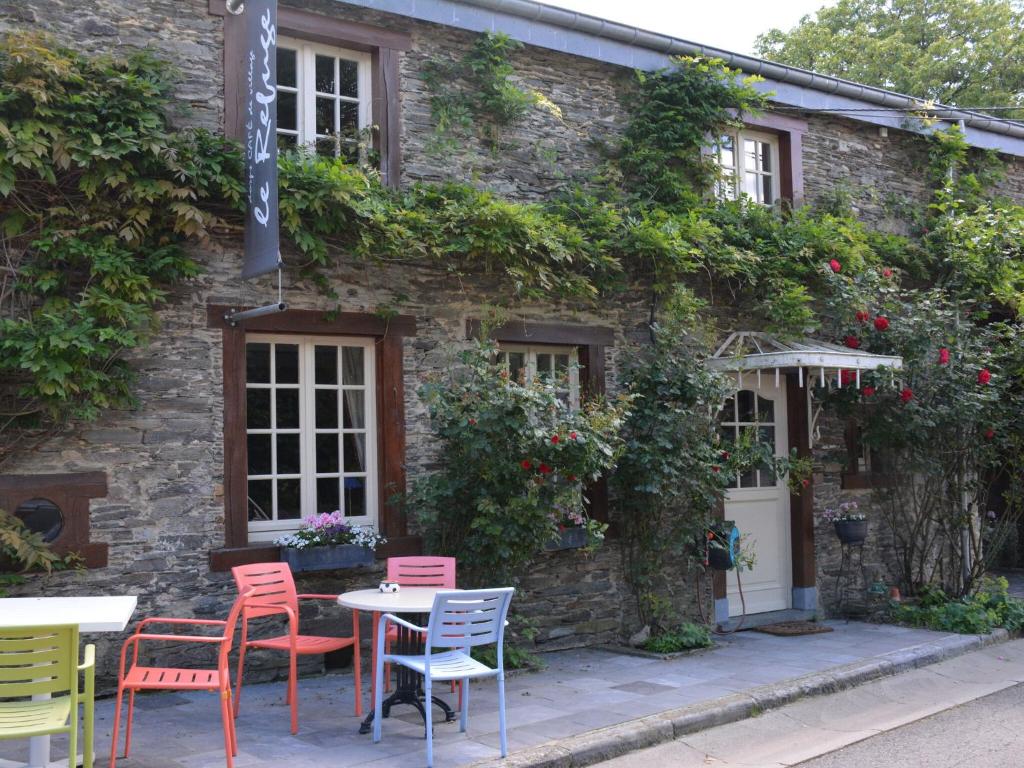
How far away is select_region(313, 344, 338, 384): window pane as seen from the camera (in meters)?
8.16

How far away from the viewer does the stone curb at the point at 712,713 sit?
19.0 feet

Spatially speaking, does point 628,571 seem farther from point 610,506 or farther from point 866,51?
point 866,51

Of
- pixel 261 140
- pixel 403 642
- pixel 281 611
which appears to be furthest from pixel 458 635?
pixel 261 140

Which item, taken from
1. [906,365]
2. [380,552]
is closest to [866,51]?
[906,365]

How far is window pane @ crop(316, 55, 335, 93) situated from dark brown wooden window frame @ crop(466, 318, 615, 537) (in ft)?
8.12

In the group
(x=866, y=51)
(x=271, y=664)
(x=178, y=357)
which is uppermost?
(x=866, y=51)

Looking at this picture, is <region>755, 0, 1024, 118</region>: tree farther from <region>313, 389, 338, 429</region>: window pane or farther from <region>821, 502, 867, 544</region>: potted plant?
<region>313, 389, 338, 429</region>: window pane

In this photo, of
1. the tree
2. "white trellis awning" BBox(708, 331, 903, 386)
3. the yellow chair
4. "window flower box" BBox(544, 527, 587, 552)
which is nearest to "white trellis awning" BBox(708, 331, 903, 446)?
"white trellis awning" BBox(708, 331, 903, 386)

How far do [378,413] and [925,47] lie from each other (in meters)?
19.6

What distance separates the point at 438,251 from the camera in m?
8.07

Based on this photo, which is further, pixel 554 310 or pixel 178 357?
pixel 554 310

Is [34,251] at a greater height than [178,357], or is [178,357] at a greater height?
[34,251]

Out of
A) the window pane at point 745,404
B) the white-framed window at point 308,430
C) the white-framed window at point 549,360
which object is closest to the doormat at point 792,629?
the window pane at point 745,404

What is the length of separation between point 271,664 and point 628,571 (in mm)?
3304
